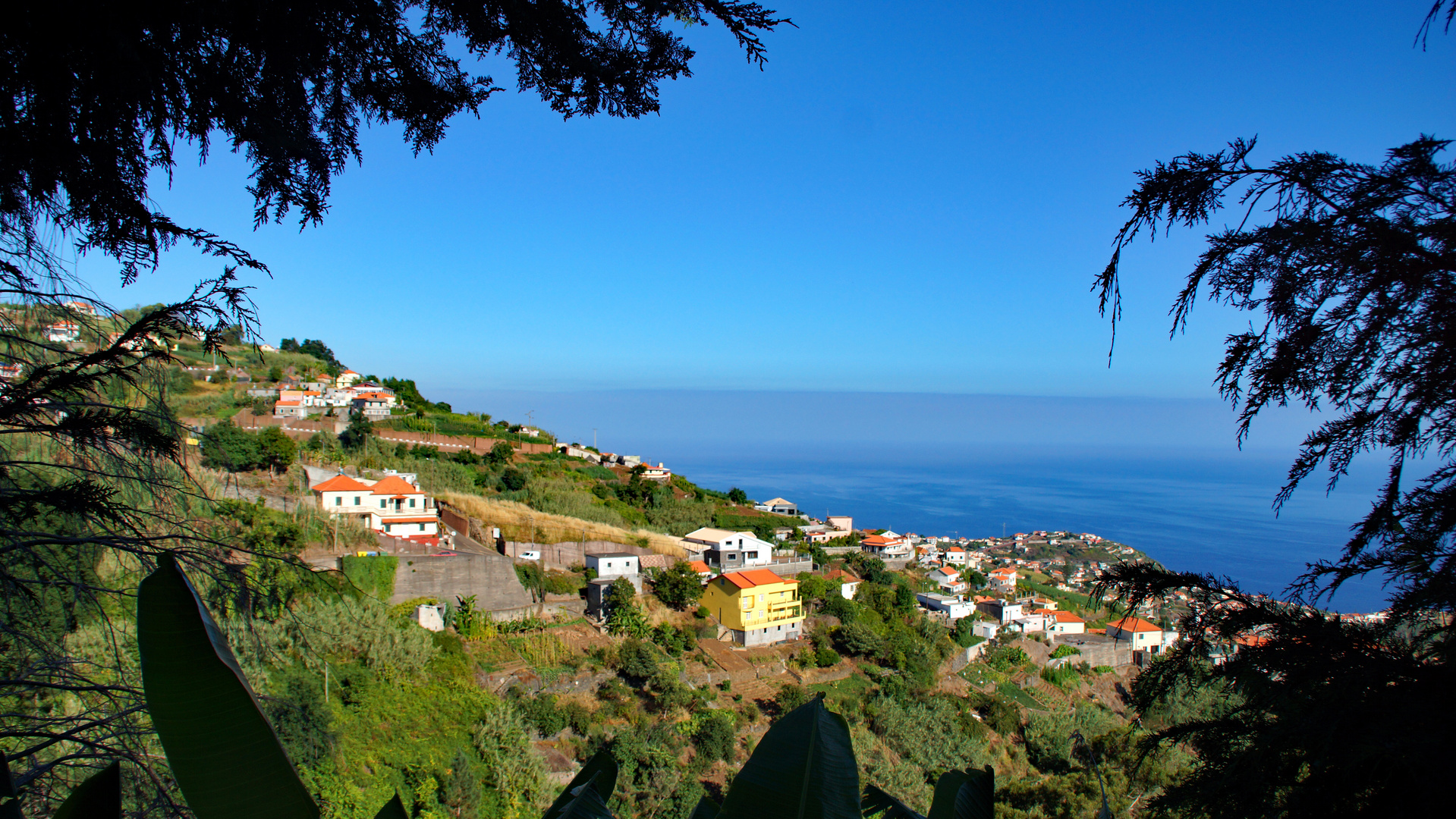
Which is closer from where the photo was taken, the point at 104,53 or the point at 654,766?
the point at 104,53

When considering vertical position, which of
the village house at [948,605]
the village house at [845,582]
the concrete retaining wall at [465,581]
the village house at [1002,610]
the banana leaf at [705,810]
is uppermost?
the banana leaf at [705,810]

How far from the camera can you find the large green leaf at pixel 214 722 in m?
0.42

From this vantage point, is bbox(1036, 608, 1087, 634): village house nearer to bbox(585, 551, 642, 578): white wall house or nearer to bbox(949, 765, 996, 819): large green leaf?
bbox(585, 551, 642, 578): white wall house

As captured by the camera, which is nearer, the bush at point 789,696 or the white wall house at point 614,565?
the bush at point 789,696

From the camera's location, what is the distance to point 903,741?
11.0m

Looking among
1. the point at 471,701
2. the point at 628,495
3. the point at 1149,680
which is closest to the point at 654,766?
the point at 471,701

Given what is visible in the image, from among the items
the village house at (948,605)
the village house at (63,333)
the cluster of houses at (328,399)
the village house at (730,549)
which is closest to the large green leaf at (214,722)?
the village house at (63,333)

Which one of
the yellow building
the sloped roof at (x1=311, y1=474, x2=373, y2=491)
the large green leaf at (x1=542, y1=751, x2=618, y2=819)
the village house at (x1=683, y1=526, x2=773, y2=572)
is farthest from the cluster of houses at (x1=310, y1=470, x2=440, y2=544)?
the large green leaf at (x1=542, y1=751, x2=618, y2=819)

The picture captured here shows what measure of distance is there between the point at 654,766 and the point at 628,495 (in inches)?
527

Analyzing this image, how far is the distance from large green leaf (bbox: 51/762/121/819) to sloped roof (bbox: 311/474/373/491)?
14942 millimetres

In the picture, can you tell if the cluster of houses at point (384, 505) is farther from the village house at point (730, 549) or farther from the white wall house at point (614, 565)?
the village house at point (730, 549)

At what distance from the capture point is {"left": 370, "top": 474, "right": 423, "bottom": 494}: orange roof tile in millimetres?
13859

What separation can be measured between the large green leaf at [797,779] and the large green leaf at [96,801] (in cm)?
44

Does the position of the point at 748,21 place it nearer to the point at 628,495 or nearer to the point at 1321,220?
the point at 1321,220
